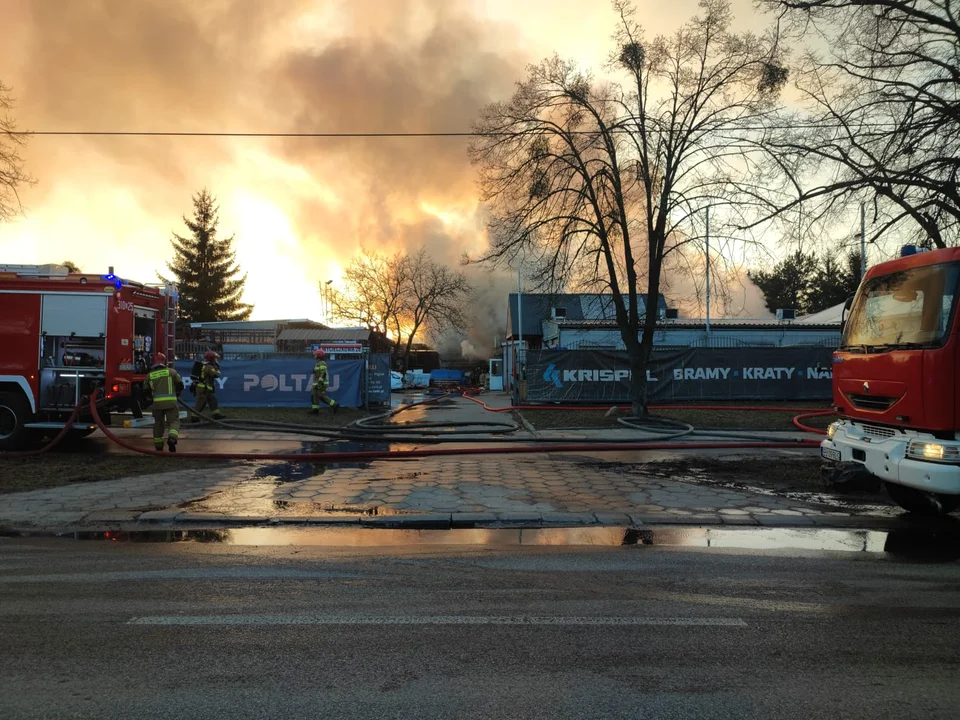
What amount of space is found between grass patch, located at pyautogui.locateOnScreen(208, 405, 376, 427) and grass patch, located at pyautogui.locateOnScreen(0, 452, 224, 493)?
5.12m

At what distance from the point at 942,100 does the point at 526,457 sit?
918 cm

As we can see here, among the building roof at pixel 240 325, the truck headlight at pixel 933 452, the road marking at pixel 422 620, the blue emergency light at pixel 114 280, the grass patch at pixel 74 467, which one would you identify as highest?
the building roof at pixel 240 325

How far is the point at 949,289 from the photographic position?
609cm

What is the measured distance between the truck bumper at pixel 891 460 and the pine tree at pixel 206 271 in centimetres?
5309

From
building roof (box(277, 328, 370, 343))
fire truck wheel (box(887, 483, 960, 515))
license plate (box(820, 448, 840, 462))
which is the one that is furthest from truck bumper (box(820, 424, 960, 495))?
building roof (box(277, 328, 370, 343))

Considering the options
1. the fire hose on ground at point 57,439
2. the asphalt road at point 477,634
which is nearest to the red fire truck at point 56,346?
the fire hose on ground at point 57,439

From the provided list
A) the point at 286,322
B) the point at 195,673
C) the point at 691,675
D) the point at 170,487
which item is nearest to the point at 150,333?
the point at 170,487

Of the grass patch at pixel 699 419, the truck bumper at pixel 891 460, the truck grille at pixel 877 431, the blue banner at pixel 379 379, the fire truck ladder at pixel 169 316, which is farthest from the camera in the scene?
the blue banner at pixel 379 379

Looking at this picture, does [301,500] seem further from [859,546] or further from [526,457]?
[859,546]

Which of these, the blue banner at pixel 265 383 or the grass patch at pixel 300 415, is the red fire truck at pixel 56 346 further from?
the blue banner at pixel 265 383

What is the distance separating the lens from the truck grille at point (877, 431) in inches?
254

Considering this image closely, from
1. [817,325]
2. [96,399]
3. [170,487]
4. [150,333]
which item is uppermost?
[817,325]

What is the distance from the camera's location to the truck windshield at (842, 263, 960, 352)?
6.10 metres

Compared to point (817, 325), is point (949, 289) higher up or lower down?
lower down
